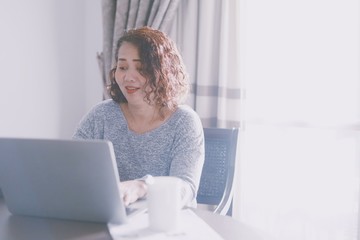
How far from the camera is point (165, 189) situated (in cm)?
88

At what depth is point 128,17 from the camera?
2152 millimetres

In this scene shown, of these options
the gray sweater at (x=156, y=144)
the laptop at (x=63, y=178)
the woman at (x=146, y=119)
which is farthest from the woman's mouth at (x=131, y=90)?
the laptop at (x=63, y=178)

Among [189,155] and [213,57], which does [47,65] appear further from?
[189,155]

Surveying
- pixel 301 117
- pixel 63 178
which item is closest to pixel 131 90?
pixel 63 178

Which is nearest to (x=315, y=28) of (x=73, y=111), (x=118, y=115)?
(x=118, y=115)

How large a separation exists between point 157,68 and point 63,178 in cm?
64

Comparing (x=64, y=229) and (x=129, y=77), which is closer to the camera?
(x=64, y=229)

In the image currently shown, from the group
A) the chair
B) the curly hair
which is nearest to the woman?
the curly hair

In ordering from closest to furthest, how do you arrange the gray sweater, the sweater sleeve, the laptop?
the laptop, the sweater sleeve, the gray sweater

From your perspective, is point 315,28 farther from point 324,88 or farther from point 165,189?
point 165,189

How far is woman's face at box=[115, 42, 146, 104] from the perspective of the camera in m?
1.39

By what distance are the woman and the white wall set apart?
0.84 metres

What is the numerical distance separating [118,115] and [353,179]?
116 centimetres

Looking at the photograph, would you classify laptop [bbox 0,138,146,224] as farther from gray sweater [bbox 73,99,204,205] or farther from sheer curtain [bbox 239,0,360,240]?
sheer curtain [bbox 239,0,360,240]
